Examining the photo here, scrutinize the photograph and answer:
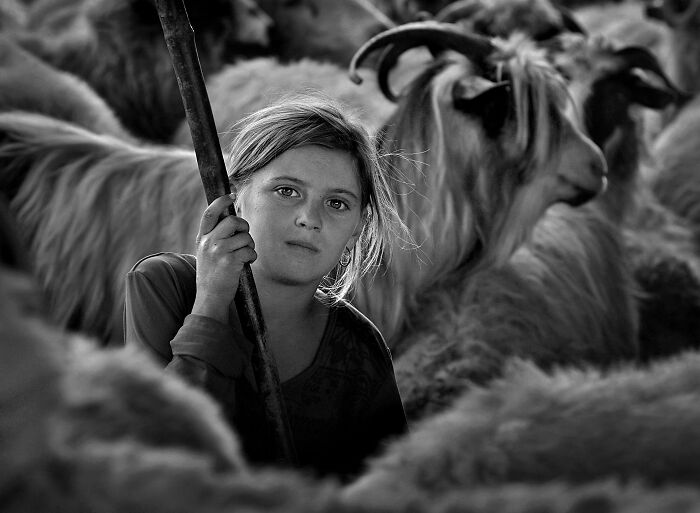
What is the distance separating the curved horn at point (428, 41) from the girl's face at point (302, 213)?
3.56ft

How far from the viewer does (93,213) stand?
1.92m

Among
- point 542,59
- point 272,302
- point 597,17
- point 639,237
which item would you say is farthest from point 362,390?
point 597,17

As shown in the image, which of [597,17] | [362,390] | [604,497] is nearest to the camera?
[604,497]

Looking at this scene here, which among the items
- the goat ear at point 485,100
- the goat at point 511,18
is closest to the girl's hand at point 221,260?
the goat ear at point 485,100

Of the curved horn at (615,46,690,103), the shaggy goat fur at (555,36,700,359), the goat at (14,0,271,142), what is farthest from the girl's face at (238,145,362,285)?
the goat at (14,0,271,142)

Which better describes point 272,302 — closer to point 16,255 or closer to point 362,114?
point 16,255

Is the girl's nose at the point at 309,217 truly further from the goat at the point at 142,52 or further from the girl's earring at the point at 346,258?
the goat at the point at 142,52

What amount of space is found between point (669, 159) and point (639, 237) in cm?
38

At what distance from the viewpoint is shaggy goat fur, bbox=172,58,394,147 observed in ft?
7.14

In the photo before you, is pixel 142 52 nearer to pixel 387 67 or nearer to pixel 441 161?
pixel 387 67

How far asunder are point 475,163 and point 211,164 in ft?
3.83

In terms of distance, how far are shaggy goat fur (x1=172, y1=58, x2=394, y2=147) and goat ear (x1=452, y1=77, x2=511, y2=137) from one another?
202mm

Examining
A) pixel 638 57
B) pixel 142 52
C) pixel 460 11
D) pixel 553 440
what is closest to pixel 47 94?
pixel 142 52

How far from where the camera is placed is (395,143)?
1973mm
